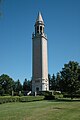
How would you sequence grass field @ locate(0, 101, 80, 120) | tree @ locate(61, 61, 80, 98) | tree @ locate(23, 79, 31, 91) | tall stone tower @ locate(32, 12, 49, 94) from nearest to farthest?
1. grass field @ locate(0, 101, 80, 120)
2. tree @ locate(61, 61, 80, 98)
3. tall stone tower @ locate(32, 12, 49, 94)
4. tree @ locate(23, 79, 31, 91)

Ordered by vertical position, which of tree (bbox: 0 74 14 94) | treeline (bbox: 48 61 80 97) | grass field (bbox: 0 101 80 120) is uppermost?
tree (bbox: 0 74 14 94)

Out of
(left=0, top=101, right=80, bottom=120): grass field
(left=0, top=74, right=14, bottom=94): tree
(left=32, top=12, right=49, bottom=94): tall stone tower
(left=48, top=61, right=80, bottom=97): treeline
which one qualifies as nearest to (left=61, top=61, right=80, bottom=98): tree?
(left=48, top=61, right=80, bottom=97): treeline

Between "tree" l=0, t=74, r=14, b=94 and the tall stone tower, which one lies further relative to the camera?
"tree" l=0, t=74, r=14, b=94

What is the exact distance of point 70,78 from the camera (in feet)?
161

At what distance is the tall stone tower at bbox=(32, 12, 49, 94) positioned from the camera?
90375mm

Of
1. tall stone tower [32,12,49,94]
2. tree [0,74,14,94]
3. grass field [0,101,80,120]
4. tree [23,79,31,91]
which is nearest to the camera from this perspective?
grass field [0,101,80,120]

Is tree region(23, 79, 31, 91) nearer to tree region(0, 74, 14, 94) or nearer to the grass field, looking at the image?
tree region(0, 74, 14, 94)

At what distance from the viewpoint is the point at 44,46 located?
312 feet

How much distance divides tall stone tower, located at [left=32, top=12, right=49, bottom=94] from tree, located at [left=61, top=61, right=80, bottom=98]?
39.2 m

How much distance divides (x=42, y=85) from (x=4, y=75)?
89.5 ft

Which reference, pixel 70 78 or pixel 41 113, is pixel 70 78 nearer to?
pixel 70 78

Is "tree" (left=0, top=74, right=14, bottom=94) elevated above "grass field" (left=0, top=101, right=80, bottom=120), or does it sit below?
above

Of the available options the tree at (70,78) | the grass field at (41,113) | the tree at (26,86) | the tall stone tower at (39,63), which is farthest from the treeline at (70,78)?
the tree at (26,86)

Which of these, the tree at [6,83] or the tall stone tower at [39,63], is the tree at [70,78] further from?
the tree at [6,83]
